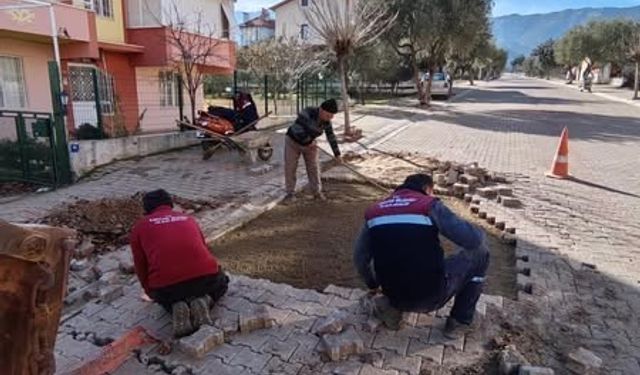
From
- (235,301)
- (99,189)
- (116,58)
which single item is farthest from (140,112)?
(235,301)

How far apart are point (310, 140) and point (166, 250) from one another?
406 centimetres

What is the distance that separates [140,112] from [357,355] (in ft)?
45.1

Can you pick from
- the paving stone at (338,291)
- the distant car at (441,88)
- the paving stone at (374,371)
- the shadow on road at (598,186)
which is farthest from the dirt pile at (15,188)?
the distant car at (441,88)

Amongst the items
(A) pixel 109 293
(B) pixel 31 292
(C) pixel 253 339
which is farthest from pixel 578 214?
(B) pixel 31 292

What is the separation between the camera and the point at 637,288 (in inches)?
184

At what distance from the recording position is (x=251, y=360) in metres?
3.24

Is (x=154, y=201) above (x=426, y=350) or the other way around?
above

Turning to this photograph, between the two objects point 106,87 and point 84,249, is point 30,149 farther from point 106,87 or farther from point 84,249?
point 106,87

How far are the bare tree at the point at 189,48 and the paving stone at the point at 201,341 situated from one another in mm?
10606

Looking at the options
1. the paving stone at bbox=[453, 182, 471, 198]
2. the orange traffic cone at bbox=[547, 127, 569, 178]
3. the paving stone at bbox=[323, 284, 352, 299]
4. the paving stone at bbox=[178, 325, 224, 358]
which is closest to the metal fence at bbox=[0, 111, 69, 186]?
the paving stone at bbox=[323, 284, 352, 299]

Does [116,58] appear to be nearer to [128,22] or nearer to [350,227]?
[128,22]

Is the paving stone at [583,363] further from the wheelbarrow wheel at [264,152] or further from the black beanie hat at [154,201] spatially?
the wheelbarrow wheel at [264,152]

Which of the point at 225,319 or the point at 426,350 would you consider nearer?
the point at 426,350

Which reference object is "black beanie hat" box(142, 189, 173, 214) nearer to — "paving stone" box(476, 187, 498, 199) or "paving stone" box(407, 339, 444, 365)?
"paving stone" box(407, 339, 444, 365)
